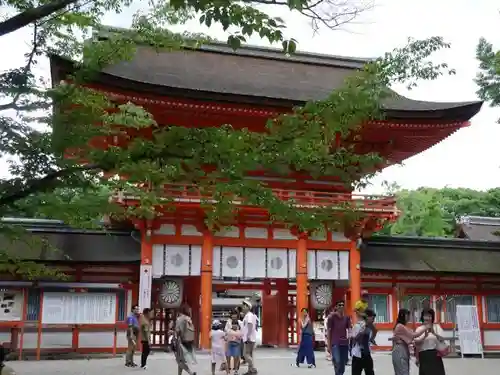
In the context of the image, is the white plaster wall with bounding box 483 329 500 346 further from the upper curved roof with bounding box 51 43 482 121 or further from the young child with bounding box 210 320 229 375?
the young child with bounding box 210 320 229 375

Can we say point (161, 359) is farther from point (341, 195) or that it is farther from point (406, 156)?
point (406, 156)

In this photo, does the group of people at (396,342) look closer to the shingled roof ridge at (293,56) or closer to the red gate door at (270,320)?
the red gate door at (270,320)

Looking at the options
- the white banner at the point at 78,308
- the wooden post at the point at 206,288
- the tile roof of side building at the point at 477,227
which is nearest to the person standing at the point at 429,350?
the white banner at the point at 78,308

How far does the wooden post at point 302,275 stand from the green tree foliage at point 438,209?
24966mm

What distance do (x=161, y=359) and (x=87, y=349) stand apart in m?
2.47

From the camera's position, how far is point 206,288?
18297 millimetres

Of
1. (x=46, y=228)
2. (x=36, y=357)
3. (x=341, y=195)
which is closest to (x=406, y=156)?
(x=341, y=195)

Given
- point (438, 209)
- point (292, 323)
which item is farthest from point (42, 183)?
point (438, 209)

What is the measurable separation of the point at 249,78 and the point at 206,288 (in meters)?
8.30

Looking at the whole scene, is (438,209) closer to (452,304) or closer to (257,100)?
(452,304)

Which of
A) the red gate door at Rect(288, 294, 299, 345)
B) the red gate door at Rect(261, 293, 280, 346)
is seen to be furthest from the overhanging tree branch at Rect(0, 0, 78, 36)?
the red gate door at Rect(288, 294, 299, 345)

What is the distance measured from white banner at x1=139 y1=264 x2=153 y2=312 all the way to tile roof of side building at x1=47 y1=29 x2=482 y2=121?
17.6ft

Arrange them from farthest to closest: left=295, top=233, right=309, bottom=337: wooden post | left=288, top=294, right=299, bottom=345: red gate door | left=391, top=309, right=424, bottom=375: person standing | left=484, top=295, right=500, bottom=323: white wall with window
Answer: left=288, top=294, right=299, bottom=345: red gate door → left=484, top=295, right=500, bottom=323: white wall with window → left=295, top=233, right=309, bottom=337: wooden post → left=391, top=309, right=424, bottom=375: person standing

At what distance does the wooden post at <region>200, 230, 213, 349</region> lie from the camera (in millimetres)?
18062
